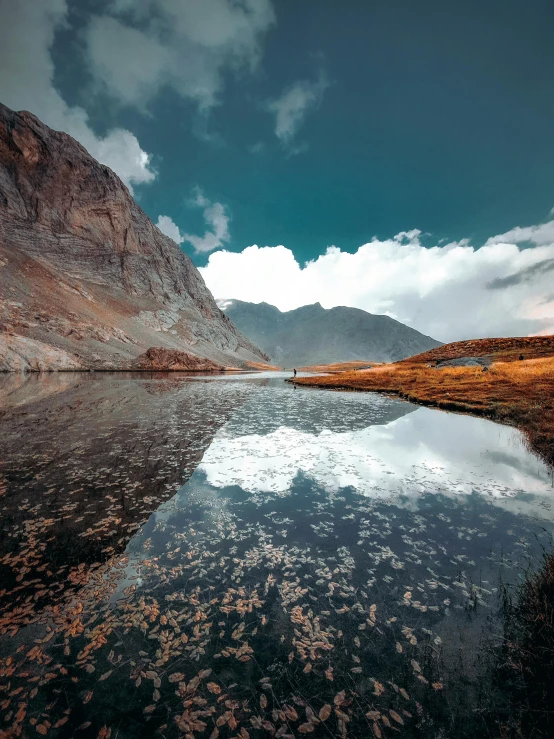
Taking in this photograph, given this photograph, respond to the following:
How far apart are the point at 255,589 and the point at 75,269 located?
191 m

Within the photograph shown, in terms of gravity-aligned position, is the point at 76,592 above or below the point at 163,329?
below

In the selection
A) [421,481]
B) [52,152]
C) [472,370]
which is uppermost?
[52,152]

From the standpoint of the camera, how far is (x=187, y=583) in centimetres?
775

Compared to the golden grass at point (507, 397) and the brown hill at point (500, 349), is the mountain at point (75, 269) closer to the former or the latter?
the golden grass at point (507, 397)

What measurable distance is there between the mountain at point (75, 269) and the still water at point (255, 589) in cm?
9723

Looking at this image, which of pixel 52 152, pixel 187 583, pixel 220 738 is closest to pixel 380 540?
pixel 187 583

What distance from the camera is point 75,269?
522 ft

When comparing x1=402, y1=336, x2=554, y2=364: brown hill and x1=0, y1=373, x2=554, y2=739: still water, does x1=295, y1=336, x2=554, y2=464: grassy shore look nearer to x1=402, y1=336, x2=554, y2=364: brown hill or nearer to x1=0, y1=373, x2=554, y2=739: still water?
x1=402, y1=336, x2=554, y2=364: brown hill

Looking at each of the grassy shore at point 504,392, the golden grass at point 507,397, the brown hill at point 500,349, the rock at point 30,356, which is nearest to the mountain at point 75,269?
the rock at point 30,356

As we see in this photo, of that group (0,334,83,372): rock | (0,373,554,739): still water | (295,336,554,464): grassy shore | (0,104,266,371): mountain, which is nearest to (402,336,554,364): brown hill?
(295,336,554,464): grassy shore

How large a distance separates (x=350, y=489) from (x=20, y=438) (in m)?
20.2

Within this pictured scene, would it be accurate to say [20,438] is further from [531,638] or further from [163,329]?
[163,329]

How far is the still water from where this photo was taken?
16.0ft

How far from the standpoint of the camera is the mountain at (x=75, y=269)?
10731 cm
